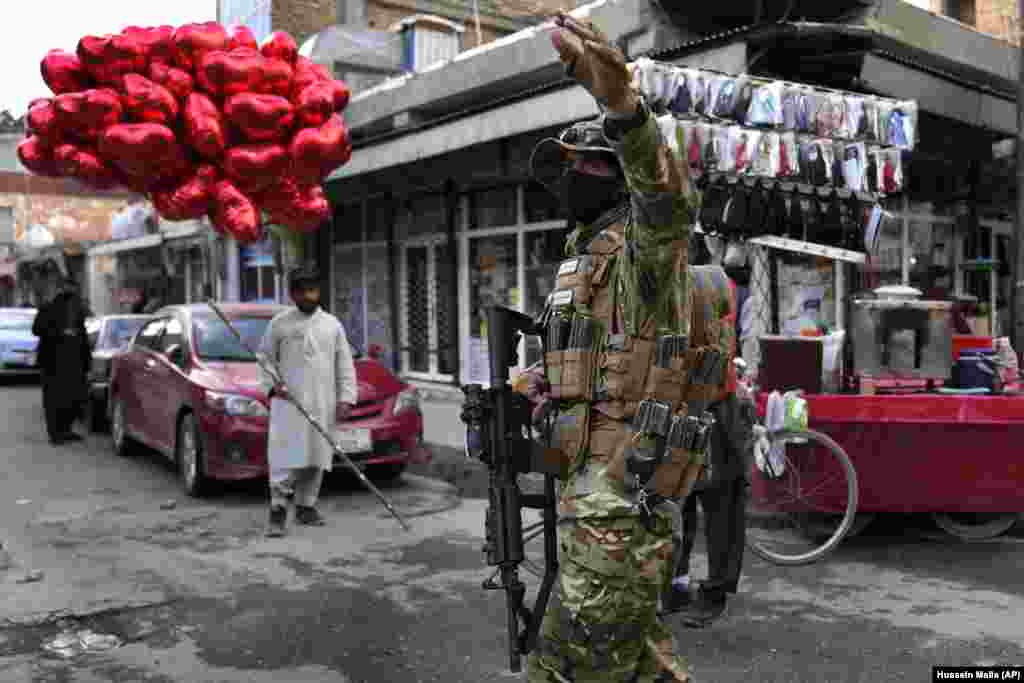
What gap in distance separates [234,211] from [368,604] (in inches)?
91.5

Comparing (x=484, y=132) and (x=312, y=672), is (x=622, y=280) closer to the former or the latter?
(x=312, y=672)

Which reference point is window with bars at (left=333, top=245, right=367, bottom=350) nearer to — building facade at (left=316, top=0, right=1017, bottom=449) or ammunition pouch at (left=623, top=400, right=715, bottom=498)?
building facade at (left=316, top=0, right=1017, bottom=449)

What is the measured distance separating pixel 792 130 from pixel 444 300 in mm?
8403

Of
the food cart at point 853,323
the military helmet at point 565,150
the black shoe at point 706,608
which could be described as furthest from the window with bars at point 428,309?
the military helmet at point 565,150

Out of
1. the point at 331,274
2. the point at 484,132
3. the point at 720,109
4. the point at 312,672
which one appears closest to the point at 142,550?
the point at 312,672

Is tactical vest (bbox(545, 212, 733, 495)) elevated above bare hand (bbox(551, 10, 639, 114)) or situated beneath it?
situated beneath

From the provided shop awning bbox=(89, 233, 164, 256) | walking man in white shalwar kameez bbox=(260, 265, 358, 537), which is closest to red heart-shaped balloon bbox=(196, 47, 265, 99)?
walking man in white shalwar kameez bbox=(260, 265, 358, 537)

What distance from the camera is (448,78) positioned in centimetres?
1302

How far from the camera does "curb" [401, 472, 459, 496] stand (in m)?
8.04

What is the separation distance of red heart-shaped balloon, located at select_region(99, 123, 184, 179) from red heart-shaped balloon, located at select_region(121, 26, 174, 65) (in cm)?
46

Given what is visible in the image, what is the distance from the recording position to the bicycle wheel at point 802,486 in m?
5.50

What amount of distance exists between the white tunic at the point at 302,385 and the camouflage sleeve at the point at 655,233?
4.29 metres

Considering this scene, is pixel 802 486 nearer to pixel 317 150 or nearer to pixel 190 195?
pixel 317 150

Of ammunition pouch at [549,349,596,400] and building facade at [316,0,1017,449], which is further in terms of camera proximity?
building facade at [316,0,1017,449]
